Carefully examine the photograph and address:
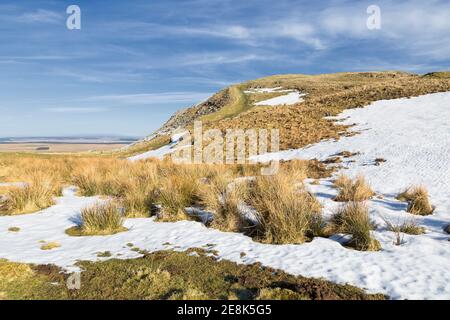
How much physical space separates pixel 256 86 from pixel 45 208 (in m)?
60.3

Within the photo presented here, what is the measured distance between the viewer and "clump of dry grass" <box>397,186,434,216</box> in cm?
811

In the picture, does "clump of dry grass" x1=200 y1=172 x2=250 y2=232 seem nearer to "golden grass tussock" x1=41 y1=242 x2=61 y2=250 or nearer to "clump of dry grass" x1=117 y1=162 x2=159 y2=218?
"clump of dry grass" x1=117 y1=162 x2=159 y2=218

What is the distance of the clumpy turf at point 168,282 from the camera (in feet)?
14.3

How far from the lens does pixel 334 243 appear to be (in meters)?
6.24

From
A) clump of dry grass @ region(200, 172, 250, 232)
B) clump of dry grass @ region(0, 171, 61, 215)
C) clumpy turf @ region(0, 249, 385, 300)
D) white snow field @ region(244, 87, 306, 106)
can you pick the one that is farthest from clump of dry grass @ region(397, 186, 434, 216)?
white snow field @ region(244, 87, 306, 106)

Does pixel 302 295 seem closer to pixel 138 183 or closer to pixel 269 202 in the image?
pixel 269 202

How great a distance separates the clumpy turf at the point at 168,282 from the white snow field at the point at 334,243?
33 cm

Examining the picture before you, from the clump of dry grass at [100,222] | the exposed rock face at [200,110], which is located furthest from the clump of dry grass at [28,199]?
the exposed rock face at [200,110]

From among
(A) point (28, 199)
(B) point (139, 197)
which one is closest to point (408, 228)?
(B) point (139, 197)

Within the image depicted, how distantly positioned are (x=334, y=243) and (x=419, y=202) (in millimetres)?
3561


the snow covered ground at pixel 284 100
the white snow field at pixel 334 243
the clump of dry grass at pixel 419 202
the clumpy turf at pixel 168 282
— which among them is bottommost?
the clumpy turf at pixel 168 282

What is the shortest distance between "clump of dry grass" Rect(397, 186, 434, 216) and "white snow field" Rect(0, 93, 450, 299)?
0.20 m

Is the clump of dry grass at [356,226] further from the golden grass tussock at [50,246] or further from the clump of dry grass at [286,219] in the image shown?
the golden grass tussock at [50,246]
